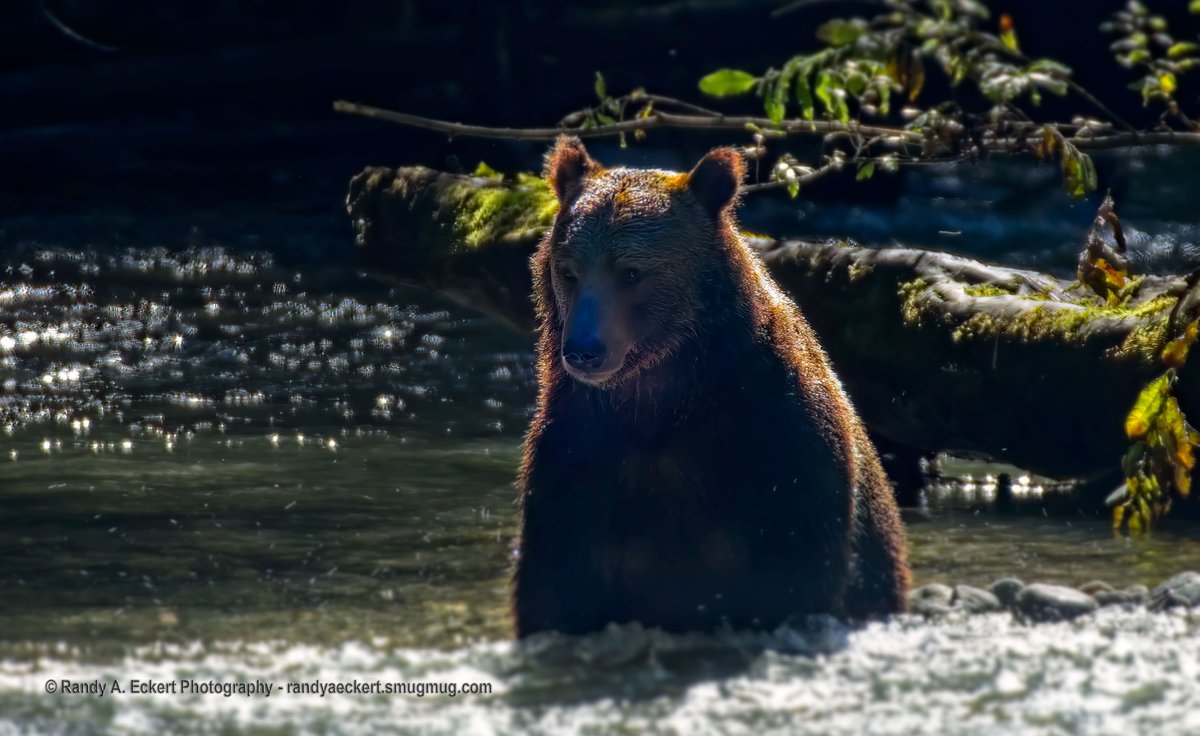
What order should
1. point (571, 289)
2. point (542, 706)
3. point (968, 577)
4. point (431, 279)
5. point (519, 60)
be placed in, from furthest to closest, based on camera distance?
point (519, 60) → point (431, 279) → point (968, 577) → point (571, 289) → point (542, 706)

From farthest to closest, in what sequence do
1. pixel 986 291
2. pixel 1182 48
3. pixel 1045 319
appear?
1. pixel 986 291
2. pixel 1045 319
3. pixel 1182 48

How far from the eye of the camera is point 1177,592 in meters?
5.90

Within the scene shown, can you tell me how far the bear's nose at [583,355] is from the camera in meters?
5.50

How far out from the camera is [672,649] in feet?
17.9

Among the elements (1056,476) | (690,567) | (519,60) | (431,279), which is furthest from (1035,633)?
(519,60)

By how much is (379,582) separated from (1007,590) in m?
2.20

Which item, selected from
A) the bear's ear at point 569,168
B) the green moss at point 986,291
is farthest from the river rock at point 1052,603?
the green moss at point 986,291

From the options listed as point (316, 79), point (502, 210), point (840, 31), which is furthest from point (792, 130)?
point (316, 79)

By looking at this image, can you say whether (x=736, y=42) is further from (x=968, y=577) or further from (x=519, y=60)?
(x=968, y=577)

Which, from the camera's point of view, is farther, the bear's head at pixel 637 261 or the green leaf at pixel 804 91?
the green leaf at pixel 804 91

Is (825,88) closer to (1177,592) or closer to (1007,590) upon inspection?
(1007,590)

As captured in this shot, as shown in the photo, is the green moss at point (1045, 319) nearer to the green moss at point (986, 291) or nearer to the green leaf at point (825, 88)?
the green moss at point (986, 291)

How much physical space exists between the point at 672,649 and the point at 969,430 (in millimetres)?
2926

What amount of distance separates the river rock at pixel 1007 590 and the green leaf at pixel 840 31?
6.28 feet
